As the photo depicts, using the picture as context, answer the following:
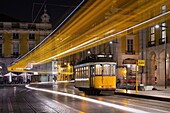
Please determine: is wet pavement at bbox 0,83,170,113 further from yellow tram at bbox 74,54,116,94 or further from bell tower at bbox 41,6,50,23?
bell tower at bbox 41,6,50,23

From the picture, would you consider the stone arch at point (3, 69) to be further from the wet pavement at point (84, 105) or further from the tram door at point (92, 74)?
the wet pavement at point (84, 105)

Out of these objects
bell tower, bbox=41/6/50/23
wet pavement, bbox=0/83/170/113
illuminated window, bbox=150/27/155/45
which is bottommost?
wet pavement, bbox=0/83/170/113

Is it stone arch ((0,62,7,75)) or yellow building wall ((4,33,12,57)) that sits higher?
yellow building wall ((4,33,12,57))

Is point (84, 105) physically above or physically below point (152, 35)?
below

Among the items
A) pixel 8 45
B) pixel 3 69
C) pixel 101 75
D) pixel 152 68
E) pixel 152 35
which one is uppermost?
pixel 8 45

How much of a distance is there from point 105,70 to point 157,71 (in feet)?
72.0

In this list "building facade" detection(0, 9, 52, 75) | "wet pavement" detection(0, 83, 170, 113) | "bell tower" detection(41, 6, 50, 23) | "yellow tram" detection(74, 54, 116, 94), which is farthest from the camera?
"bell tower" detection(41, 6, 50, 23)

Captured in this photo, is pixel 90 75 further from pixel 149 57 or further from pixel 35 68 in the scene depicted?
pixel 35 68

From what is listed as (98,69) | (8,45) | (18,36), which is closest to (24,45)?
(18,36)

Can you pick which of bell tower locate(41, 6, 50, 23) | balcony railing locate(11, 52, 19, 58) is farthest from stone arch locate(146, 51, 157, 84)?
balcony railing locate(11, 52, 19, 58)

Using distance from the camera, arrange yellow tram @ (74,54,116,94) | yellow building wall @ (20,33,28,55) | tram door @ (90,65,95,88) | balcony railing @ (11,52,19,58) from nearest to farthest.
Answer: yellow tram @ (74,54,116,94)
tram door @ (90,65,95,88)
balcony railing @ (11,52,19,58)
yellow building wall @ (20,33,28,55)

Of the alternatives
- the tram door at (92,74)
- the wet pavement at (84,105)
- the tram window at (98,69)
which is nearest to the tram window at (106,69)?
the tram window at (98,69)

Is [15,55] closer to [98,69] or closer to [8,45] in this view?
[8,45]

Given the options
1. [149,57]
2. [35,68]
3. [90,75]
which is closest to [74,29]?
[90,75]
